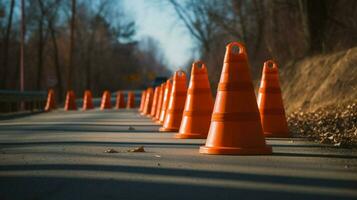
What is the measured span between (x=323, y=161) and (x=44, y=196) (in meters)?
3.63

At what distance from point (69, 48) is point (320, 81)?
72.2 meters

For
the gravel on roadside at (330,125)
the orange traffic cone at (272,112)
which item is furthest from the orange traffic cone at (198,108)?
the gravel on roadside at (330,125)

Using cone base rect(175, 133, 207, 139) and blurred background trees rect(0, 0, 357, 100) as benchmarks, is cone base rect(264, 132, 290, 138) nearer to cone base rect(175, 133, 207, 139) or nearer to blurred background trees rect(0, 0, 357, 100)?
cone base rect(175, 133, 207, 139)

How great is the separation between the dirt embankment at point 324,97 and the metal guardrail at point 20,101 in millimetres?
10549

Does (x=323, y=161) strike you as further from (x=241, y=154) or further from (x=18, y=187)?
(x=18, y=187)

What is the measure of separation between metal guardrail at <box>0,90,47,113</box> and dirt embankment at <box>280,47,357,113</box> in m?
10.5

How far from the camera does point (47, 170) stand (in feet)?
26.3

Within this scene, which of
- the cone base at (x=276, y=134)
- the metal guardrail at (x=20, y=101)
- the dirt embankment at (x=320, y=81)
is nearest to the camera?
the cone base at (x=276, y=134)

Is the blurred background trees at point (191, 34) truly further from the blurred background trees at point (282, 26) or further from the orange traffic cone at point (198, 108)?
the orange traffic cone at point (198, 108)

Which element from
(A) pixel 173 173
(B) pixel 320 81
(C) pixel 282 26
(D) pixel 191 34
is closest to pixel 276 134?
(A) pixel 173 173

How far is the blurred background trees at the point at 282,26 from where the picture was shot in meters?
25.2

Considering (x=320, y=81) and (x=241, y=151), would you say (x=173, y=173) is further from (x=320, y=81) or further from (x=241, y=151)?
(x=320, y=81)

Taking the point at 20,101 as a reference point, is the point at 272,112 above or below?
above

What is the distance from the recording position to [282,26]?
33062 mm
